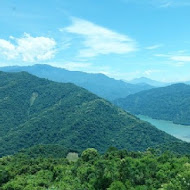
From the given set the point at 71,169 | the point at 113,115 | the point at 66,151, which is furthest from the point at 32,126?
the point at 71,169

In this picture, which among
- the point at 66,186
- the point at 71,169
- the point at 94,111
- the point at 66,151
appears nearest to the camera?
the point at 66,186

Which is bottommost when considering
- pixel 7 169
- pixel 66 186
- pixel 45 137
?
pixel 45 137

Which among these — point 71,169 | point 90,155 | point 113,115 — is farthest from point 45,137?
point 71,169

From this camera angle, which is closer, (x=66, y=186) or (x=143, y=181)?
(x=66, y=186)

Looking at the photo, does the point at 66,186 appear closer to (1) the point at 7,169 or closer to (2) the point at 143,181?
(2) the point at 143,181

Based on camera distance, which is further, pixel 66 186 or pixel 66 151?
pixel 66 151

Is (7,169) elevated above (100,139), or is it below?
above

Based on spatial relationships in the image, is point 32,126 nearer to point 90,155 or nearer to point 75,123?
point 75,123

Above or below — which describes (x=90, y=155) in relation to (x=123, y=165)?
below

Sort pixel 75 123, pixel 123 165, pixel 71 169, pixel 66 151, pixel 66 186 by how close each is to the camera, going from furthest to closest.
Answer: pixel 75 123, pixel 66 151, pixel 71 169, pixel 123 165, pixel 66 186
